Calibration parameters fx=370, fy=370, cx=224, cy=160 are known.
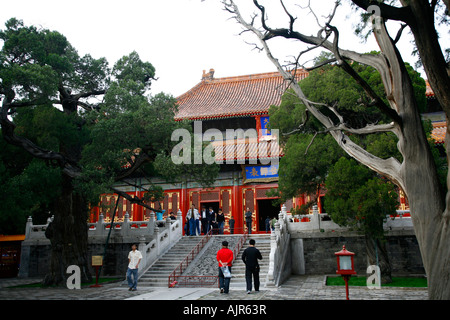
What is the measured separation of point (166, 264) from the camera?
41.3 ft

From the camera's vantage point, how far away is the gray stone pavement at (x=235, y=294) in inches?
333

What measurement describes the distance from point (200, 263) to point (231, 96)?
43.4 feet

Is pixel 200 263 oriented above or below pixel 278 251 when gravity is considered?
below

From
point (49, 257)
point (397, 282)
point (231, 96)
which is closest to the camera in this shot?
point (397, 282)

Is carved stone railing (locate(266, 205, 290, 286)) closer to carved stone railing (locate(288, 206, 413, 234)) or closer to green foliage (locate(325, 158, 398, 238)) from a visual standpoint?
carved stone railing (locate(288, 206, 413, 234))

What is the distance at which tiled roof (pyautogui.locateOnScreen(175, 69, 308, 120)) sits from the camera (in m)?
20.2

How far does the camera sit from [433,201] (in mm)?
5422

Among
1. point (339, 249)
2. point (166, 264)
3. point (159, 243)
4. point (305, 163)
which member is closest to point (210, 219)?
point (159, 243)

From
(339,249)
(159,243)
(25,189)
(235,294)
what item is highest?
(25,189)

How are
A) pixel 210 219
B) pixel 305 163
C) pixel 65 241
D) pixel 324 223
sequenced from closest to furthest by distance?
pixel 305 163
pixel 65 241
pixel 324 223
pixel 210 219

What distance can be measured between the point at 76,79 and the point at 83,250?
5950mm

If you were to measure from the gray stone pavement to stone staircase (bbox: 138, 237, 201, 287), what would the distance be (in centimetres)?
61

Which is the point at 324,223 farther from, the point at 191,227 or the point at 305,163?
the point at 191,227
